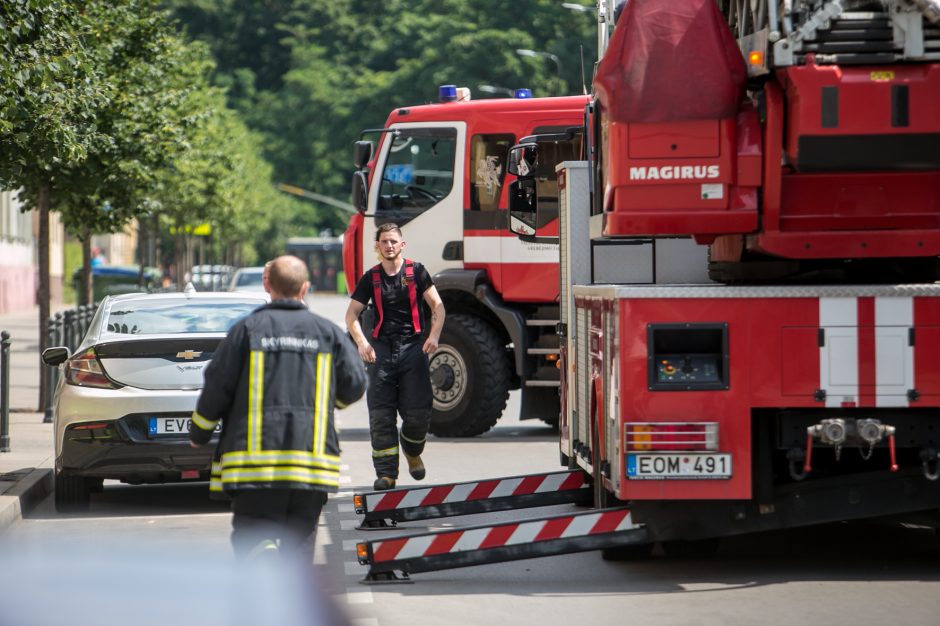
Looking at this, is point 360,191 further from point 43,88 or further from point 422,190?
point 43,88

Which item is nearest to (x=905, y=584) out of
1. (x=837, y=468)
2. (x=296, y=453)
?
(x=837, y=468)

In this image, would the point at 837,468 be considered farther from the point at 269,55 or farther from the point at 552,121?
the point at 269,55

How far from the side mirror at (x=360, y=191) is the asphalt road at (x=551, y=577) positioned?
5.17 m

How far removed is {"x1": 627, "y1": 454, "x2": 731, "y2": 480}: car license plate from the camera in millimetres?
8500

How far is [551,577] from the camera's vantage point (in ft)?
30.2

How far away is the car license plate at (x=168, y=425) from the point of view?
11398 mm

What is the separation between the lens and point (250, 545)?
6.73 meters

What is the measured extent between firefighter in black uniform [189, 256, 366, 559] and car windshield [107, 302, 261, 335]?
17.8ft

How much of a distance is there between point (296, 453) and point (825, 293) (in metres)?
3.07

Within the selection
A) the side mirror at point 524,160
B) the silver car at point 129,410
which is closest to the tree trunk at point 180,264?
the side mirror at point 524,160

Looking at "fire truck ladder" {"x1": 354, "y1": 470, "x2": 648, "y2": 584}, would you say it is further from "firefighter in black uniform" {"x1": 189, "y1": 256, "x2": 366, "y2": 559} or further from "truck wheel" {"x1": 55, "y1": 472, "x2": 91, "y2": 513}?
"truck wheel" {"x1": 55, "y1": 472, "x2": 91, "y2": 513}

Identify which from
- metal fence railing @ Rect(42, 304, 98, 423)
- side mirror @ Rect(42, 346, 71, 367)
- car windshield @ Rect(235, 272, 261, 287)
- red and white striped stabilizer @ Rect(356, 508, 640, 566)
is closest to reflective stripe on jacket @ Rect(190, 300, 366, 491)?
red and white striped stabilizer @ Rect(356, 508, 640, 566)

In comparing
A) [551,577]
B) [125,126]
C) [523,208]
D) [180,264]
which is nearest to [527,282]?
[523,208]

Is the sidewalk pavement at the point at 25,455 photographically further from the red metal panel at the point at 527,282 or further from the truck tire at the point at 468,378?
the red metal panel at the point at 527,282
